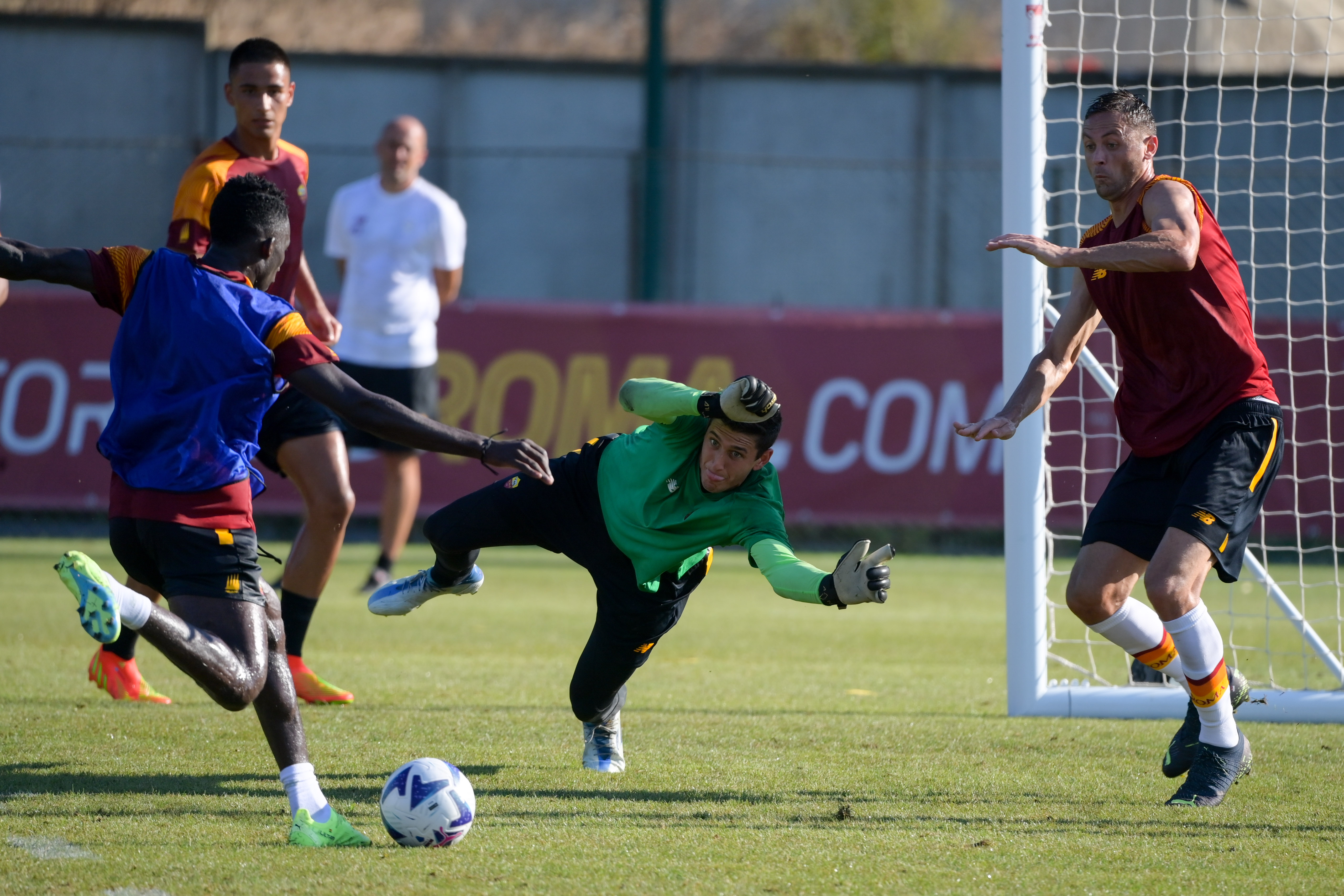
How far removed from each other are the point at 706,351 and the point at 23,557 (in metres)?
5.33

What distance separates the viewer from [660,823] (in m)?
3.94

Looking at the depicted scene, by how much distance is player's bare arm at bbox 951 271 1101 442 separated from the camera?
4562 mm

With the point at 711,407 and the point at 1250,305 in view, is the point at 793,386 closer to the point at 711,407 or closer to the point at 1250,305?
the point at 1250,305

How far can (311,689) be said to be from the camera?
5582 millimetres

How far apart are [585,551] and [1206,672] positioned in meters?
1.95

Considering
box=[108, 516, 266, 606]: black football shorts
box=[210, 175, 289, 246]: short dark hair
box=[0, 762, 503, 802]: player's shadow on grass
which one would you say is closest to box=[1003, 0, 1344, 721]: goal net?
box=[0, 762, 503, 802]: player's shadow on grass

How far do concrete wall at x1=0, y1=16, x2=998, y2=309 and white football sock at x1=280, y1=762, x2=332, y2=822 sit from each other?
37.0 feet

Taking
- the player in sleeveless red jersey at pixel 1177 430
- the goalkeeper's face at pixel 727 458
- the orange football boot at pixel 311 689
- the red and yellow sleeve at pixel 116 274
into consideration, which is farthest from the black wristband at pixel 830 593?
the orange football boot at pixel 311 689

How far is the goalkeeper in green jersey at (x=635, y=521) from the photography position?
169 inches

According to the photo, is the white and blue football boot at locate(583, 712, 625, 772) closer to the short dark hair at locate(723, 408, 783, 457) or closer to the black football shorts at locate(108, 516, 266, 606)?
the short dark hair at locate(723, 408, 783, 457)

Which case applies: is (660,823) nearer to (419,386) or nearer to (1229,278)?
(1229,278)

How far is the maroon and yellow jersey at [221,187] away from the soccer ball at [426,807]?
79.3 inches

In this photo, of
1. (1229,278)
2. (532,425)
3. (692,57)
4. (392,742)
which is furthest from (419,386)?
(692,57)

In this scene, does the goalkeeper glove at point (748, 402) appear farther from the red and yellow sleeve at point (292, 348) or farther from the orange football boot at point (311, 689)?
the orange football boot at point (311, 689)
